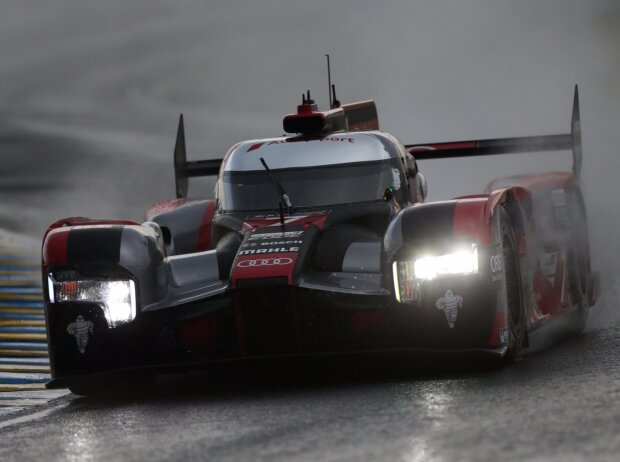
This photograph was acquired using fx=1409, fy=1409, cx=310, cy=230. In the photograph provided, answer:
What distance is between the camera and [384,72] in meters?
24.9

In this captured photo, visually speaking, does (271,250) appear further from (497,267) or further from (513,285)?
(513,285)

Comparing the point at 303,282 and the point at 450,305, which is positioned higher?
the point at 303,282

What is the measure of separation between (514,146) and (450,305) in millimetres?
3962

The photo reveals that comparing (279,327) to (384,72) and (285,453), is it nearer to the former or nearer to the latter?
(285,453)

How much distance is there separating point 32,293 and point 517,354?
7.29 meters

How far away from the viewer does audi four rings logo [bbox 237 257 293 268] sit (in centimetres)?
749

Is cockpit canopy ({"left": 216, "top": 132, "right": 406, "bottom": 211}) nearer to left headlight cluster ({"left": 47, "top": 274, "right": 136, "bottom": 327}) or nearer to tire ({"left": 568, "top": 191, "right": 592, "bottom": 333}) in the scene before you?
left headlight cluster ({"left": 47, "top": 274, "right": 136, "bottom": 327})

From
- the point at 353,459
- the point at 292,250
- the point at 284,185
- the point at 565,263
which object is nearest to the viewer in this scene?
the point at 353,459

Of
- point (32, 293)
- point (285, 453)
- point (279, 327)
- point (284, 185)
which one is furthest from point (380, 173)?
point (32, 293)

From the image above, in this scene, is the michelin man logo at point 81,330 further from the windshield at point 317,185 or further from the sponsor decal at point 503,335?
the sponsor decal at point 503,335

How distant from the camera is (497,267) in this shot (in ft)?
24.5

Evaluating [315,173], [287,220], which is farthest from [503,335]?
[315,173]

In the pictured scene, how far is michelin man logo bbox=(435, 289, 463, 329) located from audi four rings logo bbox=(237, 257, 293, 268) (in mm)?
833

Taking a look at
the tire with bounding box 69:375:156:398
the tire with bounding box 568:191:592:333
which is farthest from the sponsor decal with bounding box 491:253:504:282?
the tire with bounding box 568:191:592:333
